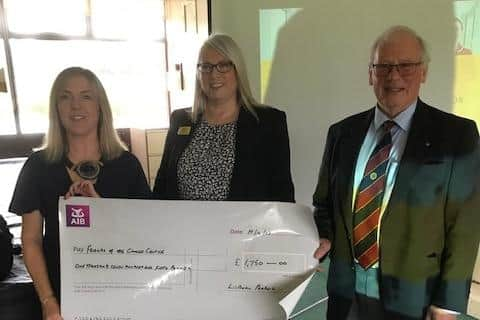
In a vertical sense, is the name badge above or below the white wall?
below

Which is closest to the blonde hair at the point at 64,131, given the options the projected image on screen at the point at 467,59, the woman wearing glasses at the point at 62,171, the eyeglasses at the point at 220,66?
the woman wearing glasses at the point at 62,171

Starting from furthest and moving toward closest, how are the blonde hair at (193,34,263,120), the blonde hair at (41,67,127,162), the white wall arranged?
1. the white wall
2. the blonde hair at (193,34,263,120)
3. the blonde hair at (41,67,127,162)

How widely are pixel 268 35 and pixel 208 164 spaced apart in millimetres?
1642

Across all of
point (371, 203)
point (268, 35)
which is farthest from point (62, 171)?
point (268, 35)

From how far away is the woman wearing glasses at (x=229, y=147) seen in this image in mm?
1572

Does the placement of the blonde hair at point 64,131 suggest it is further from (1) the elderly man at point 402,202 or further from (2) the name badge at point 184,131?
(1) the elderly man at point 402,202

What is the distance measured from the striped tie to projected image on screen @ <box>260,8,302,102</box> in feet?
5.70

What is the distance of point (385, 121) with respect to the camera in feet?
4.32

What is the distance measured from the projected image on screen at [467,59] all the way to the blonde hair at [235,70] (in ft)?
4.04

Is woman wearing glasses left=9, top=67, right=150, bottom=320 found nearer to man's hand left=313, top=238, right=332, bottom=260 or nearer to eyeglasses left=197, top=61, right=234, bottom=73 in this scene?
eyeglasses left=197, top=61, right=234, bottom=73

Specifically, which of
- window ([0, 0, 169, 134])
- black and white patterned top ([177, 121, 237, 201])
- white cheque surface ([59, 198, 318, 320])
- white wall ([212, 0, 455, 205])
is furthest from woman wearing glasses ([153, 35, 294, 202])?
window ([0, 0, 169, 134])

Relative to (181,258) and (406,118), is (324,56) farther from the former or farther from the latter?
(181,258)

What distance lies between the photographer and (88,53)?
246 inches

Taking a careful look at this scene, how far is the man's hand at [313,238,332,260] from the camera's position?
135 centimetres
